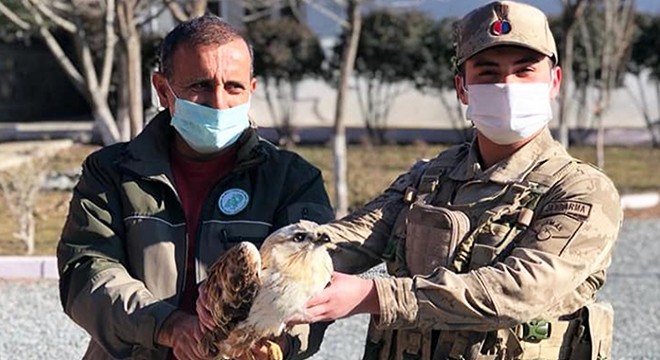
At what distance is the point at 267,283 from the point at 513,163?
0.63 metres

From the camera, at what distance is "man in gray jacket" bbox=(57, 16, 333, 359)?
92.8 inches

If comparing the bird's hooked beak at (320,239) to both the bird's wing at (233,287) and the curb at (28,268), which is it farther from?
the curb at (28,268)

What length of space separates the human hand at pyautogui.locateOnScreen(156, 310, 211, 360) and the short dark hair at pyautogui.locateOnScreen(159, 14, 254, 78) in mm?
596

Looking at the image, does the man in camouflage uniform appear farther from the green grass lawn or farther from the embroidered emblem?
the green grass lawn

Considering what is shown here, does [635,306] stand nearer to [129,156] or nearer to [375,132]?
[129,156]

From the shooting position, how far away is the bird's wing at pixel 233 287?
2041mm

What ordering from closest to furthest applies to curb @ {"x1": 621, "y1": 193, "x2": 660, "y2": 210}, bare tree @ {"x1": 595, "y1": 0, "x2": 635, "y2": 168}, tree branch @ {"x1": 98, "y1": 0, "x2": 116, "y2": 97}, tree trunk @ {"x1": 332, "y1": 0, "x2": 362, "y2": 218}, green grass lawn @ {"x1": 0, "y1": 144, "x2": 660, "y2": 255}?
1. tree branch @ {"x1": 98, "y1": 0, "x2": 116, "y2": 97}
2. green grass lawn @ {"x1": 0, "y1": 144, "x2": 660, "y2": 255}
3. tree trunk @ {"x1": 332, "y1": 0, "x2": 362, "y2": 218}
4. curb @ {"x1": 621, "y1": 193, "x2": 660, "y2": 210}
5. bare tree @ {"x1": 595, "y1": 0, "x2": 635, "y2": 168}

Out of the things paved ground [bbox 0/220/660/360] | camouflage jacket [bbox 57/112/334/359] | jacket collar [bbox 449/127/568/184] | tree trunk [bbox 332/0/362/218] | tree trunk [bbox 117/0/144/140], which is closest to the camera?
jacket collar [bbox 449/127/568/184]

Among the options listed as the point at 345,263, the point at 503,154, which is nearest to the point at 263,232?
the point at 345,263

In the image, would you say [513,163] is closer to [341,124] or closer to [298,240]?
[298,240]

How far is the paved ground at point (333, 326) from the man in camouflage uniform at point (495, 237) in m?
3.97

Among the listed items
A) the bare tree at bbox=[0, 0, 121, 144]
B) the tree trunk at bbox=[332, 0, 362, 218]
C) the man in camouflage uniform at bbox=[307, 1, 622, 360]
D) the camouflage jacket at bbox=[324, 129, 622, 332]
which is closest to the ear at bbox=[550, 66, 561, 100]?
the man in camouflage uniform at bbox=[307, 1, 622, 360]

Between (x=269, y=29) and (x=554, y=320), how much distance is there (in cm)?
1590

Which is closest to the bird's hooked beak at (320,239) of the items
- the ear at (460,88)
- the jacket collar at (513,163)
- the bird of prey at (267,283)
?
the bird of prey at (267,283)
